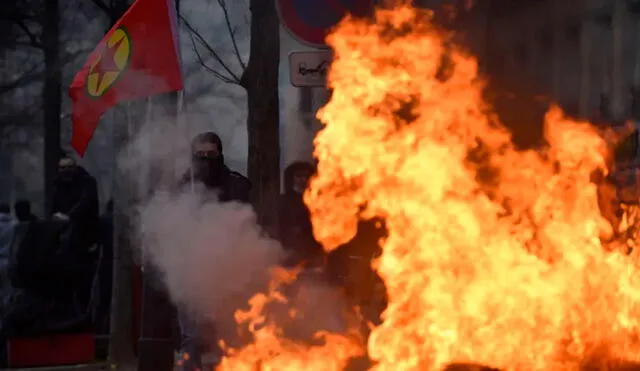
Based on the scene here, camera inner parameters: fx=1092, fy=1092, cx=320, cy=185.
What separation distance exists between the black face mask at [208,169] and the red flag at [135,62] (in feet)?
2.45

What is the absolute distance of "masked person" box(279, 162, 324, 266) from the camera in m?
8.29

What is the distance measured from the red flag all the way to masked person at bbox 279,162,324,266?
174 centimetres

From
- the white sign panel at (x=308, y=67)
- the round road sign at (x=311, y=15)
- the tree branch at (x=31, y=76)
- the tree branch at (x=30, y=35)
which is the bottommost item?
the white sign panel at (x=308, y=67)

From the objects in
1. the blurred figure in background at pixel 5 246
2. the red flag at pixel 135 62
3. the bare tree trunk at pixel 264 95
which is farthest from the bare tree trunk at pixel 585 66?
the blurred figure in background at pixel 5 246

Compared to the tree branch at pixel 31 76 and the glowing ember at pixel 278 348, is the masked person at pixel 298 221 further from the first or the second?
the tree branch at pixel 31 76

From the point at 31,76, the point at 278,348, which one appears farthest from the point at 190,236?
the point at 31,76

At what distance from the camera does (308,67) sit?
696 cm

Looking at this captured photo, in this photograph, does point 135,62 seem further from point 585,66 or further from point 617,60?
point 617,60

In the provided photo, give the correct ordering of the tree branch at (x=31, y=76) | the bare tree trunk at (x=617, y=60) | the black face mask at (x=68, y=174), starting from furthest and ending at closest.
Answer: the tree branch at (x=31, y=76), the bare tree trunk at (x=617, y=60), the black face mask at (x=68, y=174)

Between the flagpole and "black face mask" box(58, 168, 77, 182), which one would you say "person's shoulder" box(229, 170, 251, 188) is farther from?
"black face mask" box(58, 168, 77, 182)

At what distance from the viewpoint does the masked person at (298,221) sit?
8.29 metres

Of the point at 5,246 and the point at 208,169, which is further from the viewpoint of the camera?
the point at 5,246

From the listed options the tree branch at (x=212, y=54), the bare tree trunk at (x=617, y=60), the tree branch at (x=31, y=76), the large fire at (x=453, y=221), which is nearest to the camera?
the large fire at (x=453, y=221)

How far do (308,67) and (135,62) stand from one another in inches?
45.0
